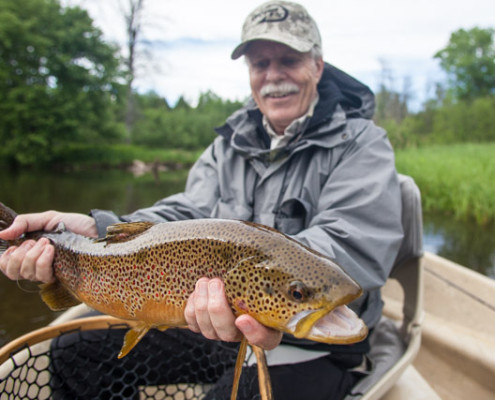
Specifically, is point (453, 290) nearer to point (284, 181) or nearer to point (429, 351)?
point (429, 351)

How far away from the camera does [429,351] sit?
3.33m

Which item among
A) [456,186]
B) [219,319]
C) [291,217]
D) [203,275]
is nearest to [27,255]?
[203,275]

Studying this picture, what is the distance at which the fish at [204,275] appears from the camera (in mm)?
1370

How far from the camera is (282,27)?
8.30 ft

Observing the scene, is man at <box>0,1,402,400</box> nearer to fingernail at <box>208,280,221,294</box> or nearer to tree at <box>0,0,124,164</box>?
fingernail at <box>208,280,221,294</box>

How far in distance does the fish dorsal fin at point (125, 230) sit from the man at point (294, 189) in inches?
14.0

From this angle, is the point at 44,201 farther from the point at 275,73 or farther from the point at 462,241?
the point at 275,73

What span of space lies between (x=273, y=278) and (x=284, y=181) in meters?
1.17

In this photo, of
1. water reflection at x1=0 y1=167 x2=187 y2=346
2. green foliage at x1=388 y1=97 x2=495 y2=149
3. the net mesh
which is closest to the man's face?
the net mesh

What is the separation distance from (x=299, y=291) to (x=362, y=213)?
899 mm

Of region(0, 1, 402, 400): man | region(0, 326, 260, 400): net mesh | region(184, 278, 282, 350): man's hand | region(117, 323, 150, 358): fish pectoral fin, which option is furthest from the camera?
region(0, 326, 260, 400): net mesh

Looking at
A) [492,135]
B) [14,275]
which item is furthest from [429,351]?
[492,135]

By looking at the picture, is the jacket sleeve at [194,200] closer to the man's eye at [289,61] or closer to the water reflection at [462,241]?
the man's eye at [289,61]

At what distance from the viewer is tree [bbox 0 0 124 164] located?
2572 centimetres
